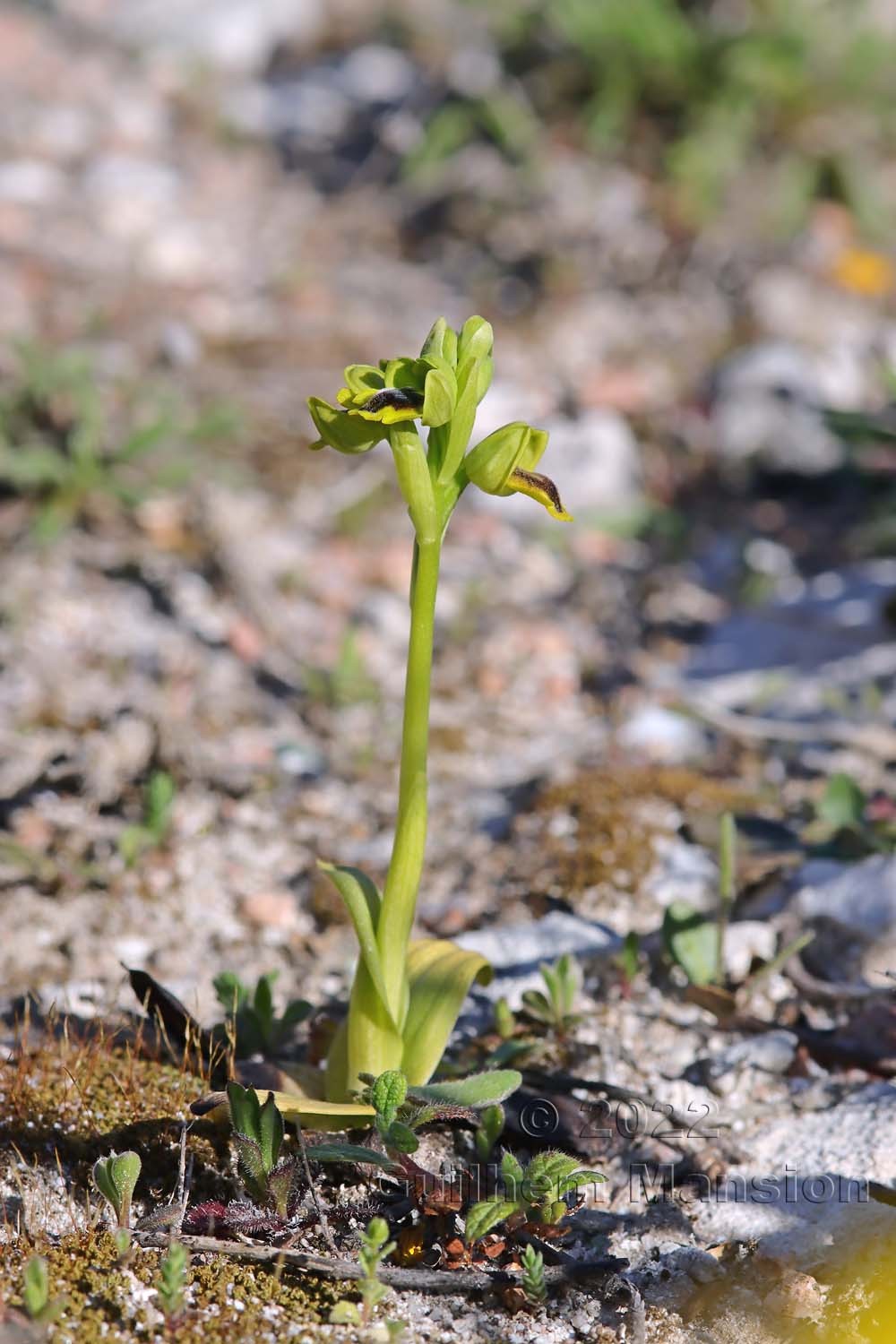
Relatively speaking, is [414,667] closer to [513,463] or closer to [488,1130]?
[513,463]

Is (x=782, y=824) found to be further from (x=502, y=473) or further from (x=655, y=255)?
(x=655, y=255)

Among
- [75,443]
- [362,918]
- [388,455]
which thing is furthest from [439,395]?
[388,455]

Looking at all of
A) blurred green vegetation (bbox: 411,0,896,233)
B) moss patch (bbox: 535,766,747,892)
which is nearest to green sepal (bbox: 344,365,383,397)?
moss patch (bbox: 535,766,747,892)

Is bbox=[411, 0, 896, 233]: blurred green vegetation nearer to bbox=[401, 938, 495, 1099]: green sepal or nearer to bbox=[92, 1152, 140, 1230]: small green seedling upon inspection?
bbox=[401, 938, 495, 1099]: green sepal

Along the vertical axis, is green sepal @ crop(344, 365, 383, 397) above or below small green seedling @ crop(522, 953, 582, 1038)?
above

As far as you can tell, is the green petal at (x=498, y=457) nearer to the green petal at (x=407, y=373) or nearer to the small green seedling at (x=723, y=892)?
the green petal at (x=407, y=373)

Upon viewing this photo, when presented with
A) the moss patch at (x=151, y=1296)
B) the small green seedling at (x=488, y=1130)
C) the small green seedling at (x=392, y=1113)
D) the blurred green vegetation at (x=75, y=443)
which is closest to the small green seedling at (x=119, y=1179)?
the moss patch at (x=151, y=1296)

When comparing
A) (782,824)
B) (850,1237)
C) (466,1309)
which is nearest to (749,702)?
(782,824)
